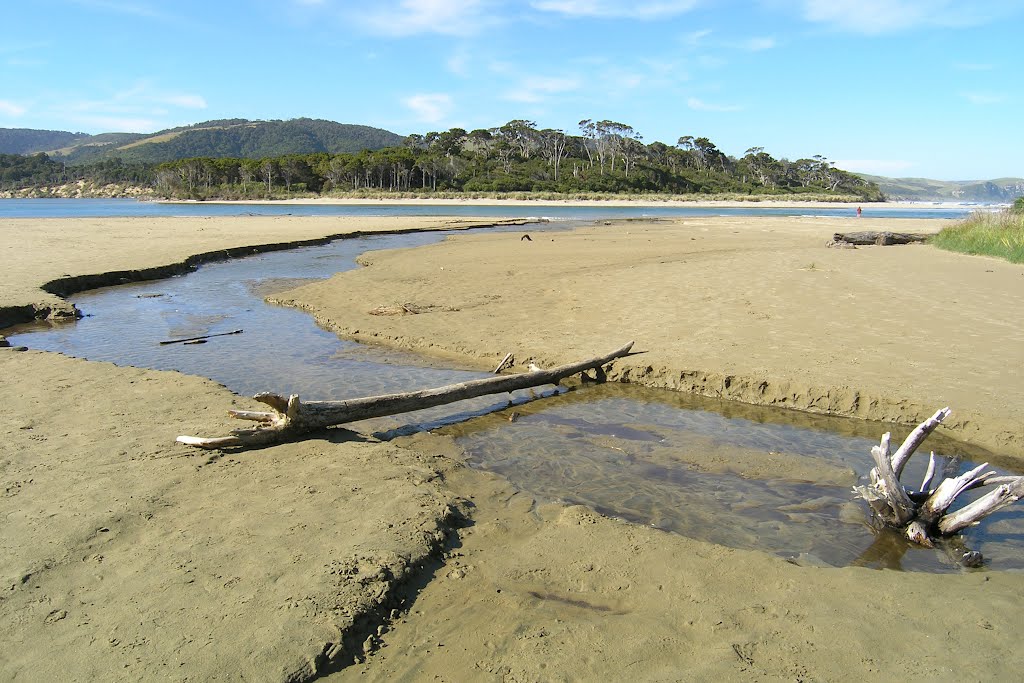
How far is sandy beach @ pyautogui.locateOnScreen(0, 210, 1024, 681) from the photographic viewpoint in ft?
10.2

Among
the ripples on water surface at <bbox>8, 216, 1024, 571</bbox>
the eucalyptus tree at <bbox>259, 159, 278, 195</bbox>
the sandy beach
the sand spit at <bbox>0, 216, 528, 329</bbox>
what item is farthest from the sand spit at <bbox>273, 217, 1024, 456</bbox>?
the eucalyptus tree at <bbox>259, 159, 278, 195</bbox>

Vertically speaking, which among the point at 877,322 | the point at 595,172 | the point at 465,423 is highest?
the point at 595,172

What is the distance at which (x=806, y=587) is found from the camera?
3.81 meters

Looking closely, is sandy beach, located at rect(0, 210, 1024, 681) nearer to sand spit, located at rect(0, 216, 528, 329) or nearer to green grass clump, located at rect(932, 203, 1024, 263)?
sand spit, located at rect(0, 216, 528, 329)

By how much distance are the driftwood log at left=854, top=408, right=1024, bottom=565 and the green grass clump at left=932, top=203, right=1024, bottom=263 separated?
53.8ft

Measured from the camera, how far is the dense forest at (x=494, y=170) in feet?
326

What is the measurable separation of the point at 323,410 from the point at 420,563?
8.23 feet

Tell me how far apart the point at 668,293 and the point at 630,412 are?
19.6 feet

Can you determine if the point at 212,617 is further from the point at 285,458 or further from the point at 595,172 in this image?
the point at 595,172

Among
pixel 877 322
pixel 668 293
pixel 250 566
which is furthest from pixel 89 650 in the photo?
pixel 668 293

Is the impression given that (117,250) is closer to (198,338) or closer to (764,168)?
(198,338)

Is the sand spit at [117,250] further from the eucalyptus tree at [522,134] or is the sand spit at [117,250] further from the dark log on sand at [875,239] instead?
the eucalyptus tree at [522,134]

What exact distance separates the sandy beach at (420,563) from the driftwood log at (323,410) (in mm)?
144

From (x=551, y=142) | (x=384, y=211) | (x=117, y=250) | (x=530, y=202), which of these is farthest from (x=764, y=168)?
(x=117, y=250)
